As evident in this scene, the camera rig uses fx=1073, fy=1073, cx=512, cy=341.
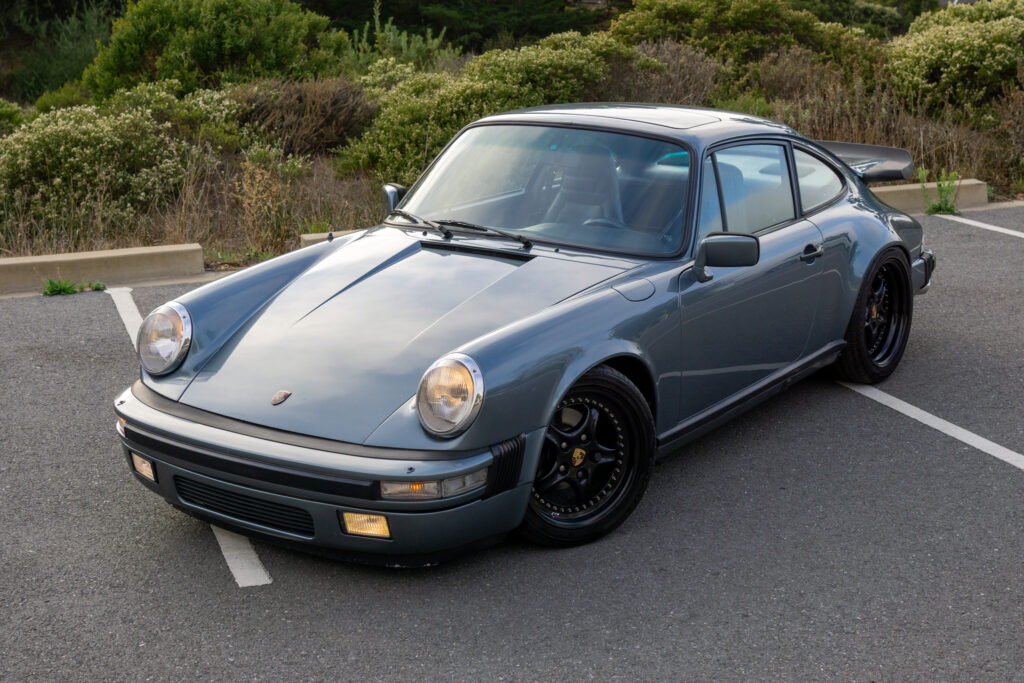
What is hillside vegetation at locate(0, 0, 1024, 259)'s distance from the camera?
8.46 metres

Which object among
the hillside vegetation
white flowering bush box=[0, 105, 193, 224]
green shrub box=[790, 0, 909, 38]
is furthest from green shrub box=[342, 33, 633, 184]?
green shrub box=[790, 0, 909, 38]

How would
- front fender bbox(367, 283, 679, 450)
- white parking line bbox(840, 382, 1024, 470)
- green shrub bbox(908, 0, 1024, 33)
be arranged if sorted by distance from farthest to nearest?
green shrub bbox(908, 0, 1024, 33), white parking line bbox(840, 382, 1024, 470), front fender bbox(367, 283, 679, 450)

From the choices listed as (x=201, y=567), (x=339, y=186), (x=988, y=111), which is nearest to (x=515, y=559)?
(x=201, y=567)

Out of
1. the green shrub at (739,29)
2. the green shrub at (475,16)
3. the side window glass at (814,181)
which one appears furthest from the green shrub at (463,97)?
the green shrub at (475,16)

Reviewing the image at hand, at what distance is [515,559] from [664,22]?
12.9 m

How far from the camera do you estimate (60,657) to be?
10.3 feet

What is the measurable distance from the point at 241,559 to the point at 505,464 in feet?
3.35

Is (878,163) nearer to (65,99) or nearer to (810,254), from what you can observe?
(810,254)

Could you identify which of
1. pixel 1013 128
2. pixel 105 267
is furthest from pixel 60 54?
pixel 1013 128

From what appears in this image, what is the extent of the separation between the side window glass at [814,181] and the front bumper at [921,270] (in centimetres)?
72

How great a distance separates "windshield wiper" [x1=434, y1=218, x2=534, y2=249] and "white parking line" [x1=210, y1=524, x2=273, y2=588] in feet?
5.20

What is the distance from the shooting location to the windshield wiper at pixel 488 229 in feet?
14.3

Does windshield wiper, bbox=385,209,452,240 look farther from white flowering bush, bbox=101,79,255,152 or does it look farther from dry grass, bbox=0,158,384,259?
white flowering bush, bbox=101,79,255,152

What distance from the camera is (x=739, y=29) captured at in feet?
51.5
